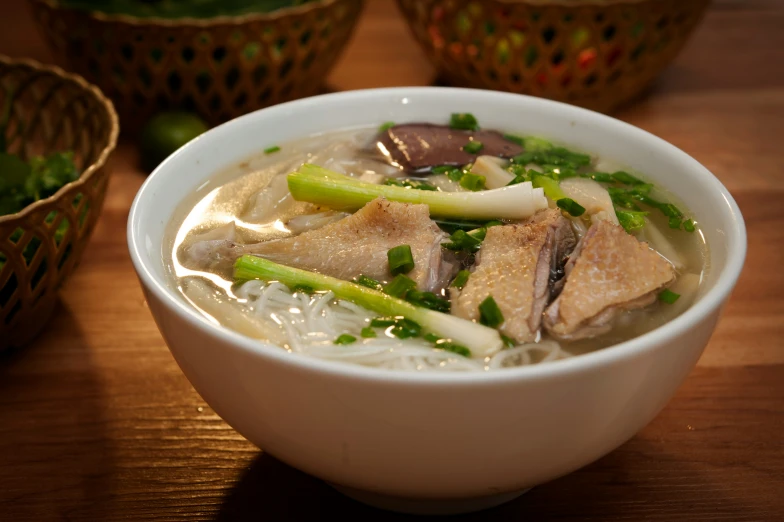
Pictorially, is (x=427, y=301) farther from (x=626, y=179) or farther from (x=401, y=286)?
(x=626, y=179)

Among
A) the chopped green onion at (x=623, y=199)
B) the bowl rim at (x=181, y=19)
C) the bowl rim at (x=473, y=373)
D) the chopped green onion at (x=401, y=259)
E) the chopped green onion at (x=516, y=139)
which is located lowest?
the chopped green onion at (x=623, y=199)

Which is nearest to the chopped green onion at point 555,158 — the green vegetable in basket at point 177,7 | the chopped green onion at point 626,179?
the chopped green onion at point 626,179

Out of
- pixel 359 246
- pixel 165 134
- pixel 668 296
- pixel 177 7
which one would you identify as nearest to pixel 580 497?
pixel 668 296

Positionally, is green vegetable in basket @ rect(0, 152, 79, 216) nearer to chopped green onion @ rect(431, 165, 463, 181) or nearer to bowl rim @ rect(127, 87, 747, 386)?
bowl rim @ rect(127, 87, 747, 386)

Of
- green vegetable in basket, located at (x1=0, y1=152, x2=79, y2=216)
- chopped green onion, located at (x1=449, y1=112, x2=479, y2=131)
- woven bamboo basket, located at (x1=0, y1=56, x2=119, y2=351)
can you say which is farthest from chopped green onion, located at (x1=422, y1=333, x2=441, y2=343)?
green vegetable in basket, located at (x1=0, y1=152, x2=79, y2=216)

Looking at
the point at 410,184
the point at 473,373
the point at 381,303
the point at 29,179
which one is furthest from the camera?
the point at 29,179

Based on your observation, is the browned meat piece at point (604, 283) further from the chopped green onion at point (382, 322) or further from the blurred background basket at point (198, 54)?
the blurred background basket at point (198, 54)
